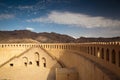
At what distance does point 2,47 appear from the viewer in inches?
1702

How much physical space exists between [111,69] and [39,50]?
29465mm

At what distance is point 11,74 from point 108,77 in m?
24.2

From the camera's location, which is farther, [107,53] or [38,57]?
[38,57]

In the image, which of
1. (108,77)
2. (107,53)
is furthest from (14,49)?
(108,77)

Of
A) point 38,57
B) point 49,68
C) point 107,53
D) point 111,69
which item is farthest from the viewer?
point 38,57

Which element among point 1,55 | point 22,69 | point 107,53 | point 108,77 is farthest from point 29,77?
point 108,77

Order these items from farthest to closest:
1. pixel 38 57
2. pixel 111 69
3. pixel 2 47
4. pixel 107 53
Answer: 1. pixel 2 47
2. pixel 38 57
3. pixel 107 53
4. pixel 111 69

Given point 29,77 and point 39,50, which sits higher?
point 39,50

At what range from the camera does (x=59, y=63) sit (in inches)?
1377

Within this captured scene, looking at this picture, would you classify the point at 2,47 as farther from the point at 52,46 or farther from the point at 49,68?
the point at 49,68

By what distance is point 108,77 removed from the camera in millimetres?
8875

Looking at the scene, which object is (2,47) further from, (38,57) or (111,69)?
(111,69)

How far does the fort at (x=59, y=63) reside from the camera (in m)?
12.9

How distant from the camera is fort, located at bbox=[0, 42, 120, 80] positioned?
12.9 metres
